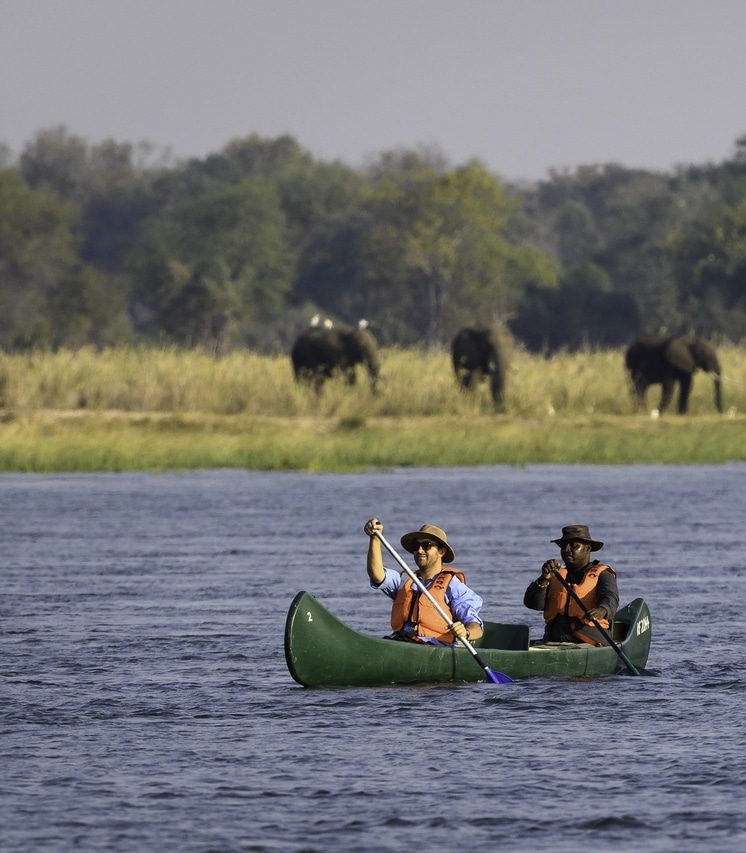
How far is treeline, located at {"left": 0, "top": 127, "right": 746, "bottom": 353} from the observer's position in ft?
221

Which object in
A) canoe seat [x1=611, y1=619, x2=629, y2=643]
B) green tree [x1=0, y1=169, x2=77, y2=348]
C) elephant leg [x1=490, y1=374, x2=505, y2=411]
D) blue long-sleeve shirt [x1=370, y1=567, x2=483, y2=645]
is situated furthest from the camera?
green tree [x1=0, y1=169, x2=77, y2=348]

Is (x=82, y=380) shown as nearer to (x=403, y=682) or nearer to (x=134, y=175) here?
(x=403, y=682)

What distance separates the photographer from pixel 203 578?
839 inches

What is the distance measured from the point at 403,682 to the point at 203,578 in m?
7.20

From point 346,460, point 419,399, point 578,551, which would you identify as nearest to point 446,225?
point 419,399

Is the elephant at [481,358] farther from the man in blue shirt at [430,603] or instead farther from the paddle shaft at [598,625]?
the man in blue shirt at [430,603]

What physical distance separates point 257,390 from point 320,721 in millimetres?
27699

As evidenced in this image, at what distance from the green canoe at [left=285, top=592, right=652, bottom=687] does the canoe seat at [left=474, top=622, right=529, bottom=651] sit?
2.7 inches

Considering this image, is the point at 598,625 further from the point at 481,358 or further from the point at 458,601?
the point at 481,358

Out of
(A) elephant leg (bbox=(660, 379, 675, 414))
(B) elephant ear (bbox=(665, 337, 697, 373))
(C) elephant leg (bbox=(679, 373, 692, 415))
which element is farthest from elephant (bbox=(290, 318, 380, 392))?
(C) elephant leg (bbox=(679, 373, 692, 415))

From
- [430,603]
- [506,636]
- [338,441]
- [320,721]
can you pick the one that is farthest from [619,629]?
[338,441]

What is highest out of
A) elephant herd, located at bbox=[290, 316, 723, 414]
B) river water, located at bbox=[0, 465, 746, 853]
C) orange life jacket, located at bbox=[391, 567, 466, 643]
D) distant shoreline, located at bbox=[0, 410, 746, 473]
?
elephant herd, located at bbox=[290, 316, 723, 414]

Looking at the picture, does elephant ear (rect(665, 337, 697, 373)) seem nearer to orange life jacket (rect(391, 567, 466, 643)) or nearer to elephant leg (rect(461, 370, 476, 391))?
elephant leg (rect(461, 370, 476, 391))

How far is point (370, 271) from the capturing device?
71.9 meters
